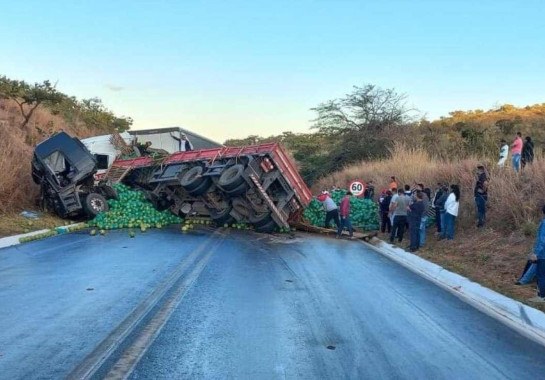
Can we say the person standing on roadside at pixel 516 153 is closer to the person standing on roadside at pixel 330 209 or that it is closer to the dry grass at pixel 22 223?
the person standing on roadside at pixel 330 209

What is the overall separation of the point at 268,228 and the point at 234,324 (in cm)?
1100

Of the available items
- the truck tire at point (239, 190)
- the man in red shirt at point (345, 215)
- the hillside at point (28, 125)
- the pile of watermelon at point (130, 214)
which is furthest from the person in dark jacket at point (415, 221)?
the hillside at point (28, 125)

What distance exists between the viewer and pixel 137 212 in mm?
18250

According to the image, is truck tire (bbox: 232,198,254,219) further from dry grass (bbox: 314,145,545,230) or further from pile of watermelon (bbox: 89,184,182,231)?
dry grass (bbox: 314,145,545,230)

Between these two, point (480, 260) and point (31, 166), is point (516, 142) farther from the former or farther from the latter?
point (31, 166)

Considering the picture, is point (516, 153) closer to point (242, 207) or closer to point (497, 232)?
point (497, 232)

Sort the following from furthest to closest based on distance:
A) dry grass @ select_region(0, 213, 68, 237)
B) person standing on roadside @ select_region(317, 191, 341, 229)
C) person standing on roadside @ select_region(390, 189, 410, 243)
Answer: person standing on roadside @ select_region(317, 191, 341, 229) < person standing on roadside @ select_region(390, 189, 410, 243) < dry grass @ select_region(0, 213, 68, 237)

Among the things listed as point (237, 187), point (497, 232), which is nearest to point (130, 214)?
point (237, 187)

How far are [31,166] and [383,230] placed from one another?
1203cm

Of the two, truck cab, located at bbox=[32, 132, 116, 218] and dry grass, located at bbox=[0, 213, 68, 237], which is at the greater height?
truck cab, located at bbox=[32, 132, 116, 218]

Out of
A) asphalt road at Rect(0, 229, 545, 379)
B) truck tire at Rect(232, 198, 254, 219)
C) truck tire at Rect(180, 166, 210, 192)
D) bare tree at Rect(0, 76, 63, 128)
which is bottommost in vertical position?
asphalt road at Rect(0, 229, 545, 379)

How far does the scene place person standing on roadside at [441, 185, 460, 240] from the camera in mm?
14947

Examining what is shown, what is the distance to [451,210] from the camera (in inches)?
591

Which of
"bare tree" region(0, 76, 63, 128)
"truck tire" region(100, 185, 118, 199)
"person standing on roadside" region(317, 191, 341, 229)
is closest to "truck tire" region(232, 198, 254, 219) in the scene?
"person standing on roadside" region(317, 191, 341, 229)
